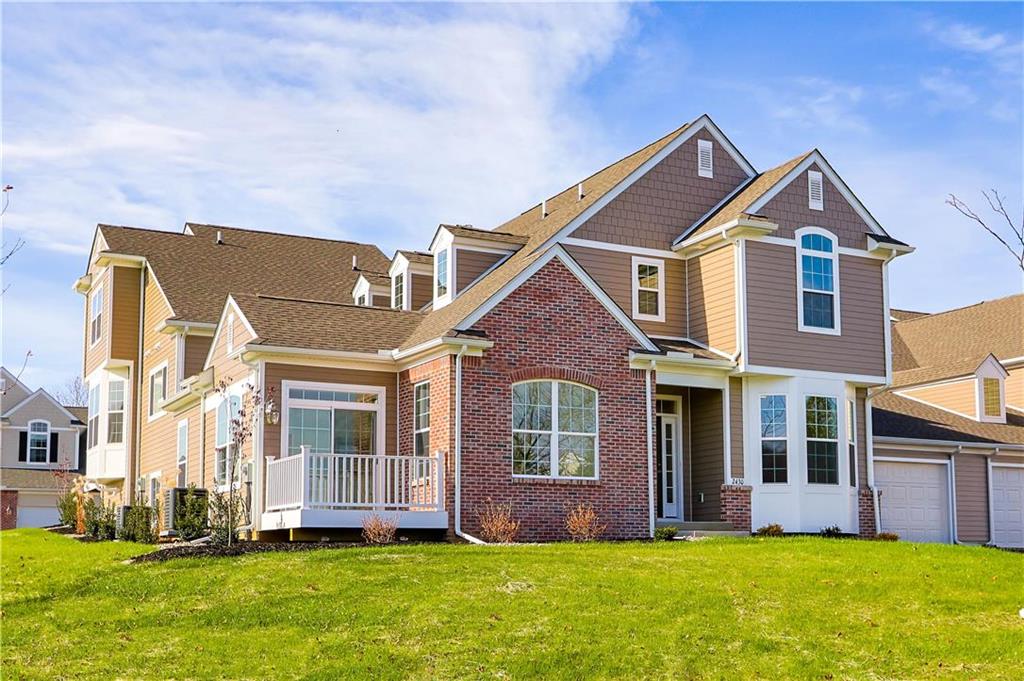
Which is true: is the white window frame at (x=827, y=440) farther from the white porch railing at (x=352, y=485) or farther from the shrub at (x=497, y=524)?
the white porch railing at (x=352, y=485)

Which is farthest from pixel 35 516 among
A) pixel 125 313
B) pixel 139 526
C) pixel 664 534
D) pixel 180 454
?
pixel 664 534

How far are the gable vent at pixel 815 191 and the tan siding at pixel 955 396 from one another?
9.52 meters

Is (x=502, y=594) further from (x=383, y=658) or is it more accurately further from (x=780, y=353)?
(x=780, y=353)

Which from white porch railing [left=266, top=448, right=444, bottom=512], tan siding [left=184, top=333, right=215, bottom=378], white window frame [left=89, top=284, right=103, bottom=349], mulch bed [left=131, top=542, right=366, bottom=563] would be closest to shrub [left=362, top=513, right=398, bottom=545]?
mulch bed [left=131, top=542, right=366, bottom=563]

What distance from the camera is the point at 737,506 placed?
80.5 ft

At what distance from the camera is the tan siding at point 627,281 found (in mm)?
25328

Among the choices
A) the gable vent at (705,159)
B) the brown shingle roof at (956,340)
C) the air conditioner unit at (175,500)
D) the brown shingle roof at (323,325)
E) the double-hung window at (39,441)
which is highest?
the gable vent at (705,159)

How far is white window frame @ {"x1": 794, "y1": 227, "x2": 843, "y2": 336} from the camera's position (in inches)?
1001

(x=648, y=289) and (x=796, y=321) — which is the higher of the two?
(x=648, y=289)

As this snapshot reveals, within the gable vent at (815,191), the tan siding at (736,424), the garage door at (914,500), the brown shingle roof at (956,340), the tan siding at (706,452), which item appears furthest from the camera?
the brown shingle roof at (956,340)

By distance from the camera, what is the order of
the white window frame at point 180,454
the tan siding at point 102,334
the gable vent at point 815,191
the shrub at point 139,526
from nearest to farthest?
the shrub at point 139,526, the gable vent at point 815,191, the white window frame at point 180,454, the tan siding at point 102,334

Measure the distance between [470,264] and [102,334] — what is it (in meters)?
13.9

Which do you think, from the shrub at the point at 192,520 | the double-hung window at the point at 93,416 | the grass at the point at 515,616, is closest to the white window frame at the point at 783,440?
the grass at the point at 515,616

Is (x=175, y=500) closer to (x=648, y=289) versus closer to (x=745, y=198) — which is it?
(x=648, y=289)
